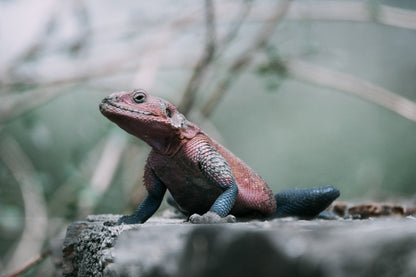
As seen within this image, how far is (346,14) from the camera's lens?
540 centimetres

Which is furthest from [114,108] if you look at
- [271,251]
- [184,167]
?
[271,251]

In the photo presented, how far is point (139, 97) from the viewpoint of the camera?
1.89 metres

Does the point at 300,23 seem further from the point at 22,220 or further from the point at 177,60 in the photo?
the point at 22,220

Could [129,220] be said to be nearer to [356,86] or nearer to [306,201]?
[306,201]

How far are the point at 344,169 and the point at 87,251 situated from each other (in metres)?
8.07

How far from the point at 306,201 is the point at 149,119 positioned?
104 cm

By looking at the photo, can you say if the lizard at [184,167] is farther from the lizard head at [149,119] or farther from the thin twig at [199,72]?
the thin twig at [199,72]

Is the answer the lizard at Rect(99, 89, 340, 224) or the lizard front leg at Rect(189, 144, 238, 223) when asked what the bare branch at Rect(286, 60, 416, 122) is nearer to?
the lizard at Rect(99, 89, 340, 224)

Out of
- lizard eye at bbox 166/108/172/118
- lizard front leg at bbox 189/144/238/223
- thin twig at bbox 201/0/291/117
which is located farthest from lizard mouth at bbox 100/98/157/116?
thin twig at bbox 201/0/291/117

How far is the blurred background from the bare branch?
0.05 ft

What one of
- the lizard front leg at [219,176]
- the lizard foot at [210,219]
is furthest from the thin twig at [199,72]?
the lizard foot at [210,219]

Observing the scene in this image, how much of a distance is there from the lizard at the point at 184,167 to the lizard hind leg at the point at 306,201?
21 cm

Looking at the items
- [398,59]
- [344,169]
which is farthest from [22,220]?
[398,59]

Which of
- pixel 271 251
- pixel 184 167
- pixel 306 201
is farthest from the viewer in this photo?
pixel 306 201
